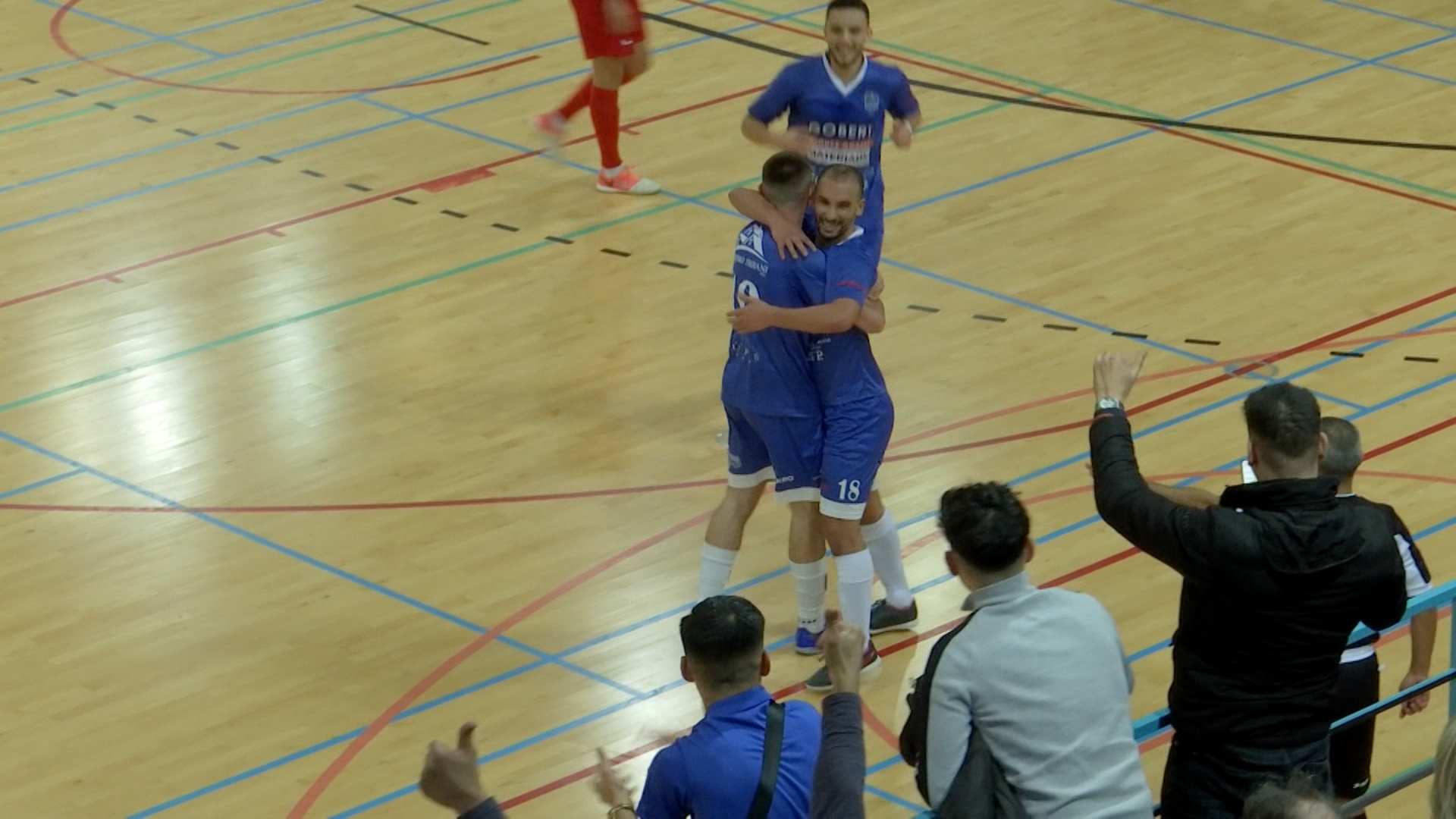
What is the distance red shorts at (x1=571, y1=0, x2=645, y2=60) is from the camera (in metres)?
12.0

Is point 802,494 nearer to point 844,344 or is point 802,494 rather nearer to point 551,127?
point 844,344

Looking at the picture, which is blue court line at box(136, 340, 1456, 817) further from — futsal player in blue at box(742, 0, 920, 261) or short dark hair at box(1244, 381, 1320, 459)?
short dark hair at box(1244, 381, 1320, 459)

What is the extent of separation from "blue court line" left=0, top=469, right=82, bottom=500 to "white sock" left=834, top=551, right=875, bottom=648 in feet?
11.9

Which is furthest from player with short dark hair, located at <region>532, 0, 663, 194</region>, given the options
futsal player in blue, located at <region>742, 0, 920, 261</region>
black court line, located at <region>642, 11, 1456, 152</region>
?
futsal player in blue, located at <region>742, 0, 920, 261</region>

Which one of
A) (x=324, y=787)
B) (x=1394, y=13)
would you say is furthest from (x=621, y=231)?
(x=1394, y=13)

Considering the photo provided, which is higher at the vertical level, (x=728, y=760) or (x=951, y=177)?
(x=728, y=760)

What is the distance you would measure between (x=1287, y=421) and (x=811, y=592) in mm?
3020

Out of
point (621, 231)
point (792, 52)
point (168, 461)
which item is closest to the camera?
point (168, 461)

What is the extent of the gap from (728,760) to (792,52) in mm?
11075

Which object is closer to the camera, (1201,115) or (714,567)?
(714,567)

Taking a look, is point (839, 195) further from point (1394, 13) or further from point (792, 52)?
point (1394, 13)

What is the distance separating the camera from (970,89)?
14.0 metres

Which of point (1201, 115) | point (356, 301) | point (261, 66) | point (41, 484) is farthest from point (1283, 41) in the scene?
point (41, 484)

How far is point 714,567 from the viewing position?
23.9 feet
